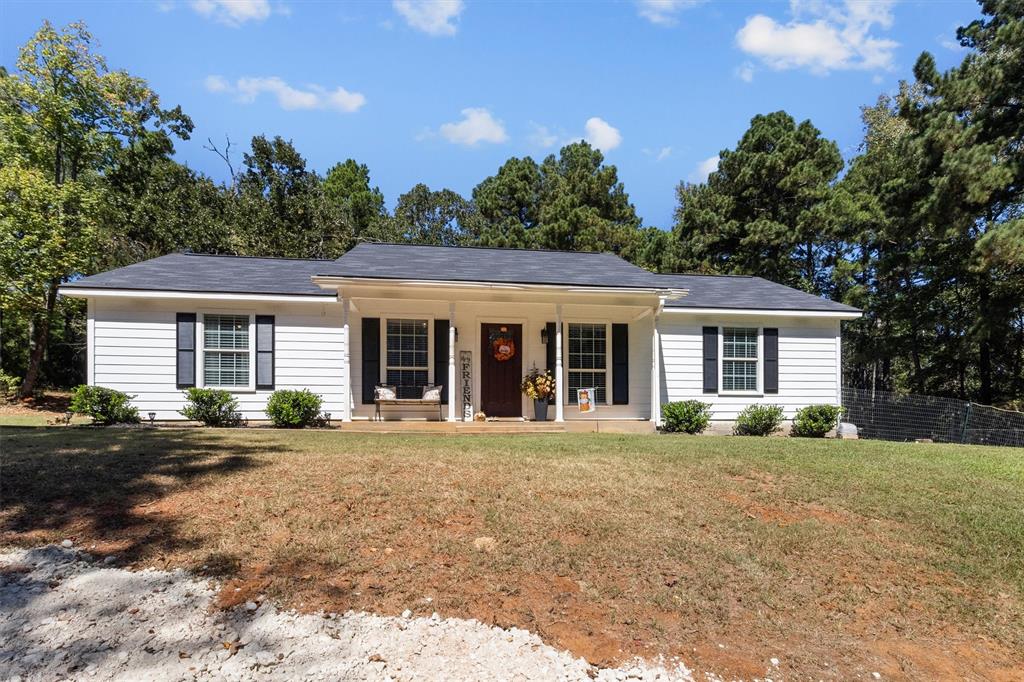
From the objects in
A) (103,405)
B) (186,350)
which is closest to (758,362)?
(186,350)

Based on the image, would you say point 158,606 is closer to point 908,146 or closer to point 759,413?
point 759,413

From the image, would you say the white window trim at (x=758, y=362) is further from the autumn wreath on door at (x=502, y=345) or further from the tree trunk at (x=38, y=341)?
the tree trunk at (x=38, y=341)

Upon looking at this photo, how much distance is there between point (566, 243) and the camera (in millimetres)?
24484

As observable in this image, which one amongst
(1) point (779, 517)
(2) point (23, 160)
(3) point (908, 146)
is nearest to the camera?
(1) point (779, 517)

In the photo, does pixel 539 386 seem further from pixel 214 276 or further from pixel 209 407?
pixel 214 276

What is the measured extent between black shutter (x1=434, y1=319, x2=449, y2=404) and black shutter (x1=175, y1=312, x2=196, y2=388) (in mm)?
4834

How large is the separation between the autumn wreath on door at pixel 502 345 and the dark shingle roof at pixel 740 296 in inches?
145

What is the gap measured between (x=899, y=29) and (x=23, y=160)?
2620 centimetres

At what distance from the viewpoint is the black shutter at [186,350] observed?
34.5 feet

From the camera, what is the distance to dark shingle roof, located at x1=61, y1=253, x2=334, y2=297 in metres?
10.4

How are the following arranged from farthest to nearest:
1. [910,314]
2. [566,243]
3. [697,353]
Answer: [566,243], [910,314], [697,353]

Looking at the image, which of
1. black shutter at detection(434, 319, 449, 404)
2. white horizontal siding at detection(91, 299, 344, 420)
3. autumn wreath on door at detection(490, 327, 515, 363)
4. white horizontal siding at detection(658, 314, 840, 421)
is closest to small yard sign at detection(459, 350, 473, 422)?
black shutter at detection(434, 319, 449, 404)

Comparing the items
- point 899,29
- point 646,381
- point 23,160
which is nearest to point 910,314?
point 899,29

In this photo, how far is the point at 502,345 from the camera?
12.0 meters
